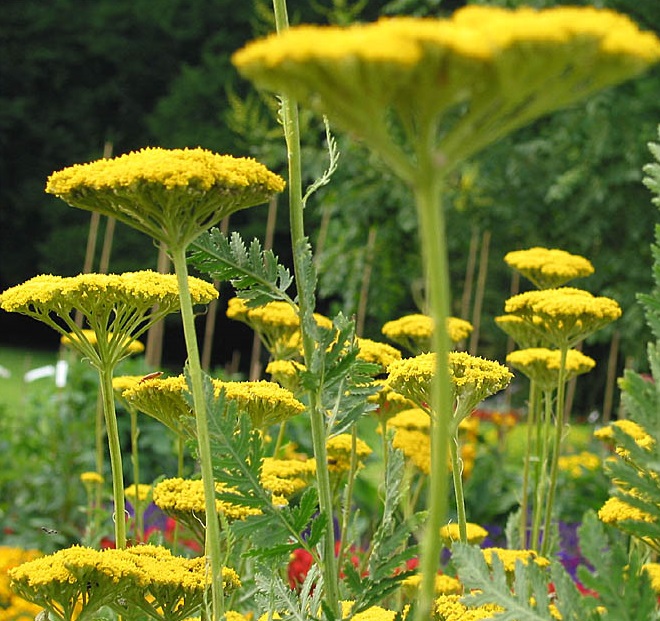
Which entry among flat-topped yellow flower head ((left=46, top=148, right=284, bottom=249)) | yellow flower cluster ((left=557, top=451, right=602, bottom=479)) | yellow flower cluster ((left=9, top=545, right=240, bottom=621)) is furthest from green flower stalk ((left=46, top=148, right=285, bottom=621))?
yellow flower cluster ((left=557, top=451, right=602, bottom=479))

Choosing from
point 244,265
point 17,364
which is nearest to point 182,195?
point 244,265

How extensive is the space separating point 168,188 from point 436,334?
44cm

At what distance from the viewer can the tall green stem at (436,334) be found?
0.71 meters

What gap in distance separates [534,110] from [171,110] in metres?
13.2

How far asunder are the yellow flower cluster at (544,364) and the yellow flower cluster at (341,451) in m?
0.36

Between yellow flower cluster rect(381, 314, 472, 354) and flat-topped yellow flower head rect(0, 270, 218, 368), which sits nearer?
flat-topped yellow flower head rect(0, 270, 218, 368)

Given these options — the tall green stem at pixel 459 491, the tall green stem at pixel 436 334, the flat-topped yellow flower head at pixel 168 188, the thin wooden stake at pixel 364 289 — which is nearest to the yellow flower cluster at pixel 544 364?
the tall green stem at pixel 459 491

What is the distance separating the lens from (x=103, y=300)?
1.50 metres

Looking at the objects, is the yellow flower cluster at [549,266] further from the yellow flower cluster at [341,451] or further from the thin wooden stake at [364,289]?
the thin wooden stake at [364,289]

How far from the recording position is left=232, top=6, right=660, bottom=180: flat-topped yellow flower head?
670mm

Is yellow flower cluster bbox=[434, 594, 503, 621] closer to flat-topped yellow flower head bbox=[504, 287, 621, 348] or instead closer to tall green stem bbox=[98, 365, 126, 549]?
tall green stem bbox=[98, 365, 126, 549]

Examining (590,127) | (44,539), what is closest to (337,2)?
(590,127)

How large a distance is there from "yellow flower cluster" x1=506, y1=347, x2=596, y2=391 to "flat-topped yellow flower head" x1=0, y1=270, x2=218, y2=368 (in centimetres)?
91

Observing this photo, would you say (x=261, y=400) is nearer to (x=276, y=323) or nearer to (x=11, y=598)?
(x=276, y=323)
